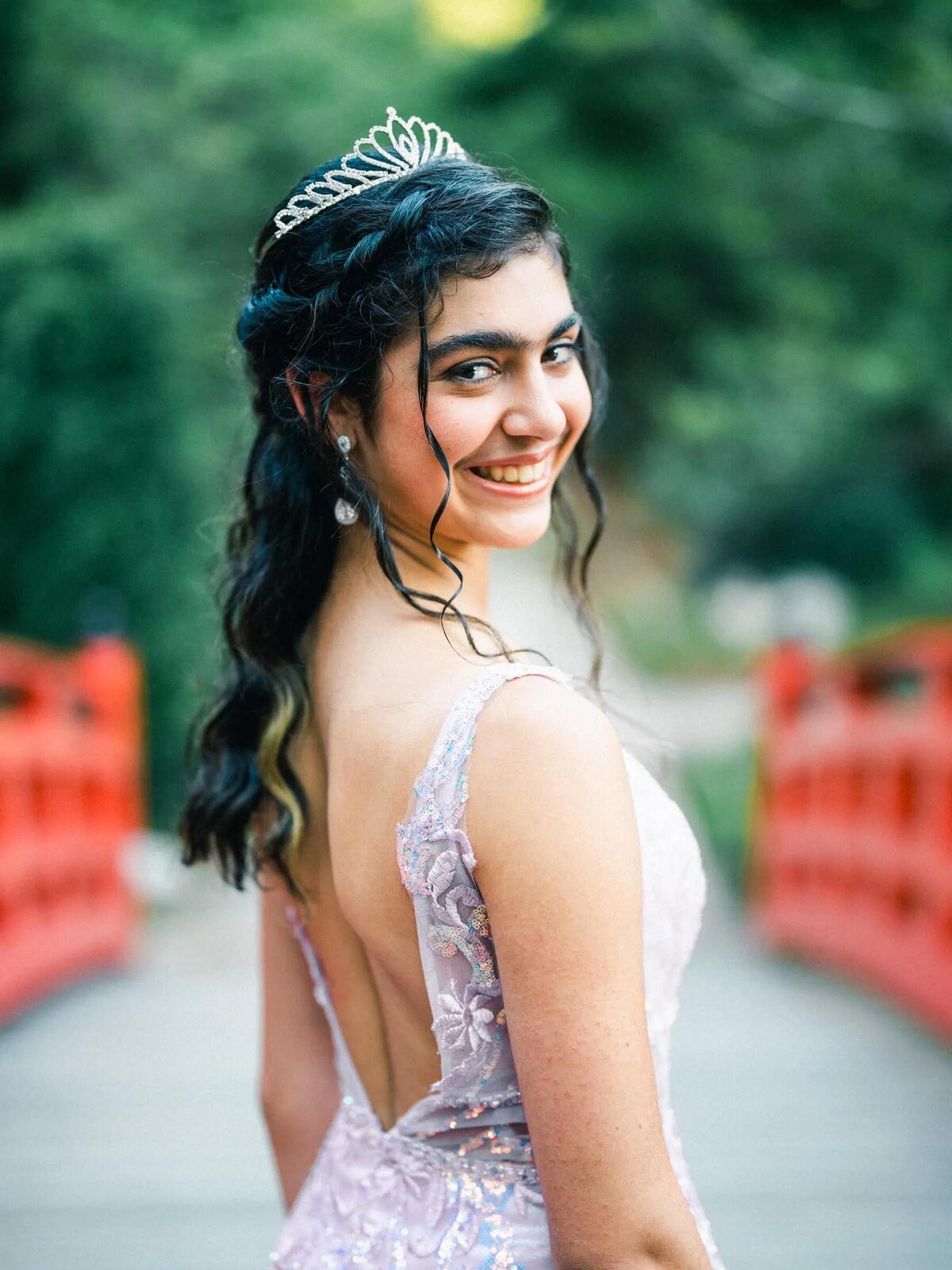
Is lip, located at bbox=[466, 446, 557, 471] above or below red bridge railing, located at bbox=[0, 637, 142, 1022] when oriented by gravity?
above

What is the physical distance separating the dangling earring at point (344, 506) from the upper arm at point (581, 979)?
1.26 ft

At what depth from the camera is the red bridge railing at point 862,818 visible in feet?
14.0

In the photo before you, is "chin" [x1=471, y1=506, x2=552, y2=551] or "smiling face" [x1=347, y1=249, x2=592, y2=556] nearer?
"smiling face" [x1=347, y1=249, x2=592, y2=556]

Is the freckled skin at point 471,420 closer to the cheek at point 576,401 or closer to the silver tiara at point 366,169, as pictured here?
the cheek at point 576,401

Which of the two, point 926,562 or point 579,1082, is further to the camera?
point 926,562

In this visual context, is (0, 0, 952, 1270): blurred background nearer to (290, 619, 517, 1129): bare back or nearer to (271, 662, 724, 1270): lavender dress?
(290, 619, 517, 1129): bare back

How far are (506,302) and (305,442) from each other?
1.04ft

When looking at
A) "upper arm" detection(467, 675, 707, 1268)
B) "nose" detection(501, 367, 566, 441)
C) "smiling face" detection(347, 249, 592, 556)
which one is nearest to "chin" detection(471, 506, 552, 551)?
"smiling face" detection(347, 249, 592, 556)

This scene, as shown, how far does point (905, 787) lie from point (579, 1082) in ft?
12.5

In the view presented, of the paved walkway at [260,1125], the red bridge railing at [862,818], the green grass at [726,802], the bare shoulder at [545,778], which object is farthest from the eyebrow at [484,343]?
the green grass at [726,802]

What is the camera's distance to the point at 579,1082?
1089 mm

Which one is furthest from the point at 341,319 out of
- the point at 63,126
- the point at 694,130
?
the point at 694,130

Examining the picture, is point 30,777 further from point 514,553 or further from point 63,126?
point 514,553

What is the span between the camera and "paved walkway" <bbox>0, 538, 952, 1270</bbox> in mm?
2922
